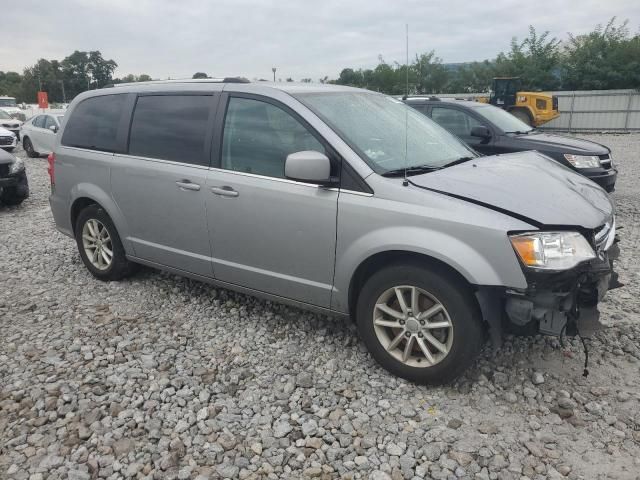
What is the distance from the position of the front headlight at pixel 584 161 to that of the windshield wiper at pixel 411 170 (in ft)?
16.0

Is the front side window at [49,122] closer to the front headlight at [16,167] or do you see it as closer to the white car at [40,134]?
the white car at [40,134]

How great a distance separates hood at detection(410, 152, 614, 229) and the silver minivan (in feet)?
0.04

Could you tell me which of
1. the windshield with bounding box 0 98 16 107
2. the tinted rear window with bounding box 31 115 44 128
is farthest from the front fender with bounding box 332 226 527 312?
the windshield with bounding box 0 98 16 107

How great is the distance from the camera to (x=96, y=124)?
4738mm

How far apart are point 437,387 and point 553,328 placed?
77 cm

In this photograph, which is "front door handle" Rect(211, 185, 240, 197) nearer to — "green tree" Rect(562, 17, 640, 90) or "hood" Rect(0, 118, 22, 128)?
"hood" Rect(0, 118, 22, 128)

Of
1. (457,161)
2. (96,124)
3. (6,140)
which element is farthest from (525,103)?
(96,124)

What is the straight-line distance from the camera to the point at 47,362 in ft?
11.4

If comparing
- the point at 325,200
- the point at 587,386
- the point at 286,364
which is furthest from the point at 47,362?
the point at 587,386

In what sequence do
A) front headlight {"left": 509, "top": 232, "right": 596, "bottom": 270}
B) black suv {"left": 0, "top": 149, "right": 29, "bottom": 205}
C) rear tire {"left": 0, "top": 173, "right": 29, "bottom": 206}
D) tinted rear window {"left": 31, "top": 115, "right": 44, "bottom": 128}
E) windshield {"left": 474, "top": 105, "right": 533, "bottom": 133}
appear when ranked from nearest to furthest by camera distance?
front headlight {"left": 509, "top": 232, "right": 596, "bottom": 270}
windshield {"left": 474, "top": 105, "right": 533, "bottom": 133}
black suv {"left": 0, "top": 149, "right": 29, "bottom": 205}
rear tire {"left": 0, "top": 173, "right": 29, "bottom": 206}
tinted rear window {"left": 31, "top": 115, "right": 44, "bottom": 128}

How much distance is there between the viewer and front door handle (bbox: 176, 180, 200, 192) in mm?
3830

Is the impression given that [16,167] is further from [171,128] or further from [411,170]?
[411,170]

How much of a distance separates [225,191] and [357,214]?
42.5 inches

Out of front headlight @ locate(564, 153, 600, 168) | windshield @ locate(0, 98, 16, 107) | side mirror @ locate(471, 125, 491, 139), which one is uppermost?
windshield @ locate(0, 98, 16, 107)
